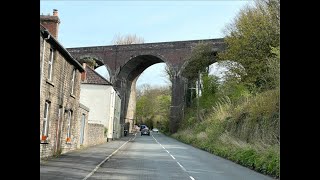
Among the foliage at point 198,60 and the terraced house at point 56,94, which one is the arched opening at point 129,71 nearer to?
the foliage at point 198,60

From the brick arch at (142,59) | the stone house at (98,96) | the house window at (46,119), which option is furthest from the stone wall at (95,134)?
the brick arch at (142,59)

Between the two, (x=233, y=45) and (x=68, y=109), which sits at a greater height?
(x=233, y=45)

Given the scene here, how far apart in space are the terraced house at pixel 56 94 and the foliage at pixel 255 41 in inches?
670

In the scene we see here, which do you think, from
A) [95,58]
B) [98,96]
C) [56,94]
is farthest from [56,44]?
[95,58]

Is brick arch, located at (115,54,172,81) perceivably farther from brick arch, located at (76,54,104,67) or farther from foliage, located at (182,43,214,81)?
brick arch, located at (76,54,104,67)

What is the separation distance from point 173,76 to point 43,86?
144 feet

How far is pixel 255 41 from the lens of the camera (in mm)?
36469

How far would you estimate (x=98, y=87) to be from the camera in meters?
38.8

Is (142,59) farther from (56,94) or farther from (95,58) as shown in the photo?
(56,94)

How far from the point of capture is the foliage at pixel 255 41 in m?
34.7

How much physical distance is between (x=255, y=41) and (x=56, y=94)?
77.4 feet
